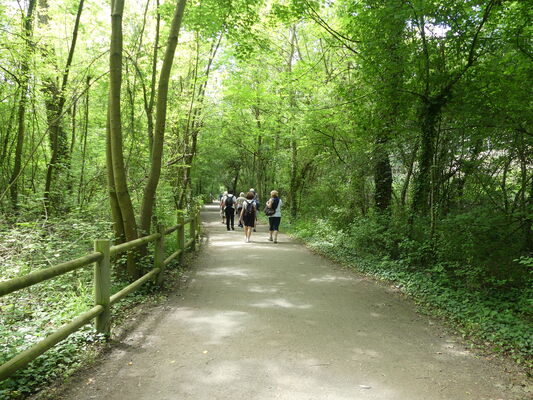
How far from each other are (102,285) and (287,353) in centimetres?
244

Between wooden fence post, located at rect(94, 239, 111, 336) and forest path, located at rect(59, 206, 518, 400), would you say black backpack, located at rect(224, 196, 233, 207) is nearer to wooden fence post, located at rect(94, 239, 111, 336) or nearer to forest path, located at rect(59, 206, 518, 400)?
forest path, located at rect(59, 206, 518, 400)

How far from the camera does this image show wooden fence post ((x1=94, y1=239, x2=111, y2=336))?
4.48 meters

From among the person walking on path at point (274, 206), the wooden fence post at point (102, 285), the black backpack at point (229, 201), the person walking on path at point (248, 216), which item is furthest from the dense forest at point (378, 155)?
the black backpack at point (229, 201)

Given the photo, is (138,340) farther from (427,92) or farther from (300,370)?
(427,92)

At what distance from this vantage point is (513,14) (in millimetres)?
6762

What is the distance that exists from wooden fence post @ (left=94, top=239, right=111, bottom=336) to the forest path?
0.32m

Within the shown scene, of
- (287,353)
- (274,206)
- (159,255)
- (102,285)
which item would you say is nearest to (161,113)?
(159,255)

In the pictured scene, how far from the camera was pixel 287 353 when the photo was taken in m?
4.19

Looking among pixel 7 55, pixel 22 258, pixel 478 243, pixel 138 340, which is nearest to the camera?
pixel 138 340

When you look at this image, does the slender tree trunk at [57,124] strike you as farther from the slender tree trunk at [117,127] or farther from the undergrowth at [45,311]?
the slender tree trunk at [117,127]

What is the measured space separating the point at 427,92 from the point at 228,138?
2134cm

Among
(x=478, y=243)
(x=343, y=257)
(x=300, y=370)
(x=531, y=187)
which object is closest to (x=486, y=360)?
(x=300, y=370)

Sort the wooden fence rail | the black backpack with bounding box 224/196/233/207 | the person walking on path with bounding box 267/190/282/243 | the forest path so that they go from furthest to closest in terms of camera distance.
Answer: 1. the black backpack with bounding box 224/196/233/207
2. the person walking on path with bounding box 267/190/282/243
3. the forest path
4. the wooden fence rail

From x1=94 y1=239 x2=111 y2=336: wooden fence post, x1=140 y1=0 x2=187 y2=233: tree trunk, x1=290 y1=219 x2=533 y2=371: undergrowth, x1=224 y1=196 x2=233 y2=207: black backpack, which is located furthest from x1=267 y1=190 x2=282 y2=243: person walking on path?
x1=94 y1=239 x2=111 y2=336: wooden fence post
